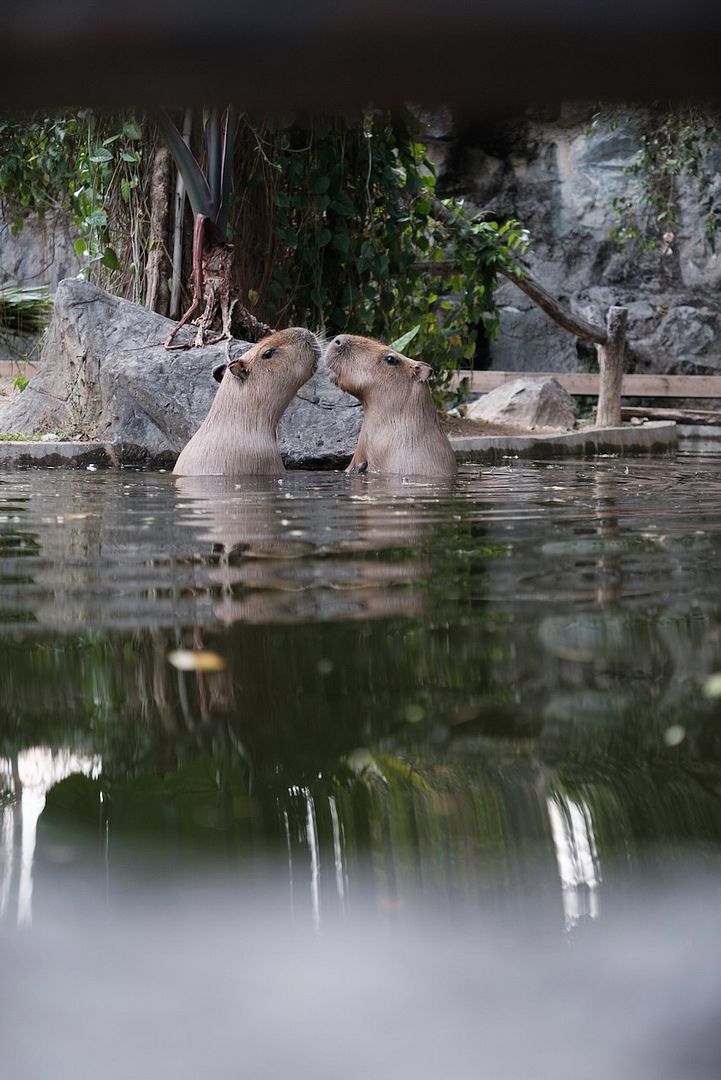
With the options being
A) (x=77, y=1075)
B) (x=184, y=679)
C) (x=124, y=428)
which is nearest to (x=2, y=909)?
(x=77, y=1075)

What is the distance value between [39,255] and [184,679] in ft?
74.7

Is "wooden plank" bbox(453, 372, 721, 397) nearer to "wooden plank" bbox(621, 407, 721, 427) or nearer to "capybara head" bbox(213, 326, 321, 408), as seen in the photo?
"wooden plank" bbox(621, 407, 721, 427)

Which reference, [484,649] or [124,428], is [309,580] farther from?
[124,428]

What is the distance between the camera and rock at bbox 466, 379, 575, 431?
44.1 ft

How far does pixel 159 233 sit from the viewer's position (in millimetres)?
9469

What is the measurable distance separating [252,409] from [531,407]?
301 inches

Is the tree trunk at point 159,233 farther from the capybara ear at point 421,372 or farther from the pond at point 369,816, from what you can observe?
the pond at point 369,816

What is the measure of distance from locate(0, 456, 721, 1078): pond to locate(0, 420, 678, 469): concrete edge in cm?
569

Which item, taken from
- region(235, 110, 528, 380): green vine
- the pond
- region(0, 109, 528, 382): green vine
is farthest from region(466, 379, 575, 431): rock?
the pond

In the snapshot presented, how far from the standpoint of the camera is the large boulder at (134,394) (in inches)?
308

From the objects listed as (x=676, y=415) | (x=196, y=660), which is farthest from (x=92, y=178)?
(x=676, y=415)

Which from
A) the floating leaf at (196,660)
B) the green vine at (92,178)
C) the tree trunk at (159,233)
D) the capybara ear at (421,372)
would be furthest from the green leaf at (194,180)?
the floating leaf at (196,660)

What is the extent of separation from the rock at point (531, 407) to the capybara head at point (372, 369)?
6645 mm

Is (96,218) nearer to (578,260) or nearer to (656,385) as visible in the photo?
(656,385)
